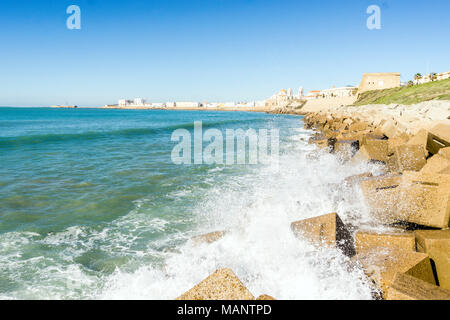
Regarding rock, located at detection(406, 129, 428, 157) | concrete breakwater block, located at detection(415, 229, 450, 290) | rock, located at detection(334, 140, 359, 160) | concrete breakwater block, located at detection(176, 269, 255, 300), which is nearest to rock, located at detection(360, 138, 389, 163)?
rock, located at detection(406, 129, 428, 157)

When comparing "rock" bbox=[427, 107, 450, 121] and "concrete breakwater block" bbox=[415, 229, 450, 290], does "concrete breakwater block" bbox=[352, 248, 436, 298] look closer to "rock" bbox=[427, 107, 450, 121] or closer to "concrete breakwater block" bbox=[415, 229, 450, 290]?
"concrete breakwater block" bbox=[415, 229, 450, 290]

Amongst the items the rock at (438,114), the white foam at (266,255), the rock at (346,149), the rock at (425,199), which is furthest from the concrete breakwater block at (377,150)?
the rock at (438,114)

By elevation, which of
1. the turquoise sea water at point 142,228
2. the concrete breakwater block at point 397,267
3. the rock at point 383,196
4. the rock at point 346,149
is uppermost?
the rock at point 346,149

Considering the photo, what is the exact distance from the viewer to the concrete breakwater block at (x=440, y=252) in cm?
257

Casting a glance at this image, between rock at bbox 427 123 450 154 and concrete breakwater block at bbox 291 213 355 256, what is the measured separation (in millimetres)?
4138

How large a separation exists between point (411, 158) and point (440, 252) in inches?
147

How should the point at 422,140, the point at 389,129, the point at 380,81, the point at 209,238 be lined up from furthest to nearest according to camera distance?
1. the point at 380,81
2. the point at 389,129
3. the point at 422,140
4. the point at 209,238

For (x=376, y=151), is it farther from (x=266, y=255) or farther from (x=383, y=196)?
(x=266, y=255)

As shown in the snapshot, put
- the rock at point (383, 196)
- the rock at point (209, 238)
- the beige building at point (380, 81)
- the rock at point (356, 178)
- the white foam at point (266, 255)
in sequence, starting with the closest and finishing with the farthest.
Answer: the white foam at point (266, 255), the rock at point (383, 196), the rock at point (209, 238), the rock at point (356, 178), the beige building at point (380, 81)

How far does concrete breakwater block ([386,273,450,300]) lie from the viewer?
1981mm

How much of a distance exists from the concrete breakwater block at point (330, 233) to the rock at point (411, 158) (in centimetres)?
331

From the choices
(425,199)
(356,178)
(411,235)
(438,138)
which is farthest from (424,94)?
(411,235)

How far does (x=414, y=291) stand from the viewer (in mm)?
2031

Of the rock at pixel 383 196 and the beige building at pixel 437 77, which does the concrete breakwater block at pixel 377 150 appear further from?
the beige building at pixel 437 77
